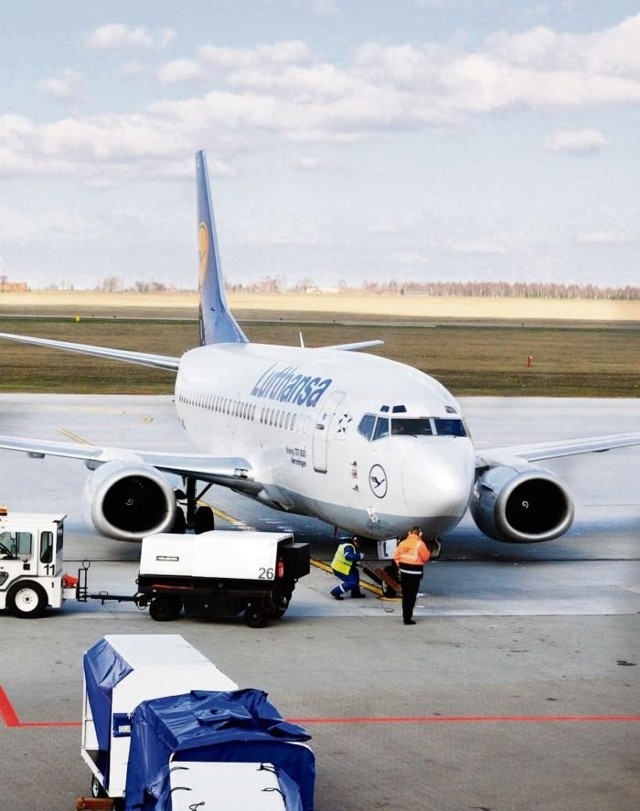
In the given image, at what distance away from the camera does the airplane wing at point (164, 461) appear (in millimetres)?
36250

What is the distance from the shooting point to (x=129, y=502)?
33.8m

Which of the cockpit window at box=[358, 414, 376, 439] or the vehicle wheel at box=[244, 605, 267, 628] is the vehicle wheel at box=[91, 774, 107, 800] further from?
the cockpit window at box=[358, 414, 376, 439]

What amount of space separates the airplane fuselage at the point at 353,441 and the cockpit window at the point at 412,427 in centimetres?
2

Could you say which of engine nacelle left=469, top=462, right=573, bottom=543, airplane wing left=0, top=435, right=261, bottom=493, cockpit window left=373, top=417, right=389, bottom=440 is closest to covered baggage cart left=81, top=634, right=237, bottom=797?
cockpit window left=373, top=417, right=389, bottom=440

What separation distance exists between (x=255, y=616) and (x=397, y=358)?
274 feet

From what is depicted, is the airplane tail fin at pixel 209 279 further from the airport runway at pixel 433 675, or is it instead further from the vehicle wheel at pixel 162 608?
the vehicle wheel at pixel 162 608

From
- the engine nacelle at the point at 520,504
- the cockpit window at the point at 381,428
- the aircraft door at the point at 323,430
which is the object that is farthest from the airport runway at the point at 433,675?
the cockpit window at the point at 381,428

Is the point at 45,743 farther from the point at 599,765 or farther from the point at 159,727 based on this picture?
the point at 599,765

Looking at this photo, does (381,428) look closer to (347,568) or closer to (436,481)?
(436,481)

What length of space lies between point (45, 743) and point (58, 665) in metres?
4.57

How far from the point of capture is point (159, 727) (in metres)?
14.2

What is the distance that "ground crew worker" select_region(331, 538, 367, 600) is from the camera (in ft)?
97.9

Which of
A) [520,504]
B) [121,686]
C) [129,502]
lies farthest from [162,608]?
[121,686]

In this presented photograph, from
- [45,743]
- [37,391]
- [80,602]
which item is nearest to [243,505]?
[80,602]
